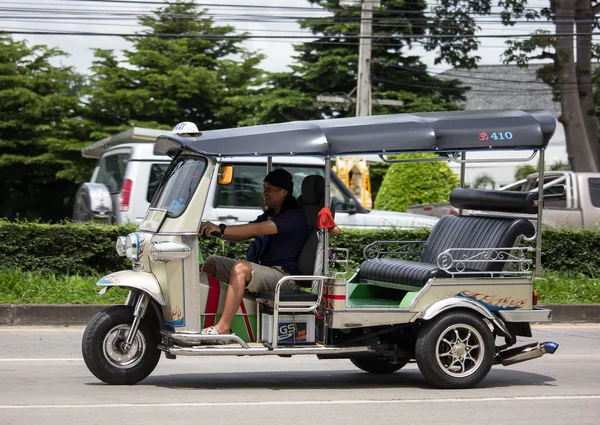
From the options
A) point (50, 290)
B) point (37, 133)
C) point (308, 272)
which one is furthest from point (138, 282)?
point (37, 133)

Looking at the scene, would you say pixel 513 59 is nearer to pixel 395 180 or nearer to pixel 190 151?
pixel 395 180

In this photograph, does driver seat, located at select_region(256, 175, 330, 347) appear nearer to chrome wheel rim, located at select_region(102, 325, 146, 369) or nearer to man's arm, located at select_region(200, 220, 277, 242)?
man's arm, located at select_region(200, 220, 277, 242)

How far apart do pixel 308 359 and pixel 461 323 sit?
2.58 metres

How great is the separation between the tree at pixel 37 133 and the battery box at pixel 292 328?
31.3m

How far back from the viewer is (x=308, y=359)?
10164 mm

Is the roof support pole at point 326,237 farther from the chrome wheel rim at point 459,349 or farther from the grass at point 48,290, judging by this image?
the grass at point 48,290

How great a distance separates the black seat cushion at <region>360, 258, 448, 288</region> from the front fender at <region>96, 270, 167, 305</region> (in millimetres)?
2130

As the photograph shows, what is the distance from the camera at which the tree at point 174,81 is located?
40531 mm

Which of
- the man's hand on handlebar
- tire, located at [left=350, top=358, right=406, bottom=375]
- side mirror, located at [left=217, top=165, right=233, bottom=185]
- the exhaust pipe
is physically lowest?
tire, located at [left=350, top=358, right=406, bottom=375]

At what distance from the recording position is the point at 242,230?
26.1 feet

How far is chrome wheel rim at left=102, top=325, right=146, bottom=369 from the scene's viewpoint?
25.3 feet

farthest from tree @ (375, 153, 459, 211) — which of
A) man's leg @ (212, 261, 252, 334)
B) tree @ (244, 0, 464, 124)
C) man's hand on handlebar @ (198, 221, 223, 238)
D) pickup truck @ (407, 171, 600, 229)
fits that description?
tree @ (244, 0, 464, 124)

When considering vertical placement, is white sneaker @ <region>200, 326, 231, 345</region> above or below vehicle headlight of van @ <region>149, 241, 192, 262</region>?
below

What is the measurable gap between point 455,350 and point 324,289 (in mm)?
1209
